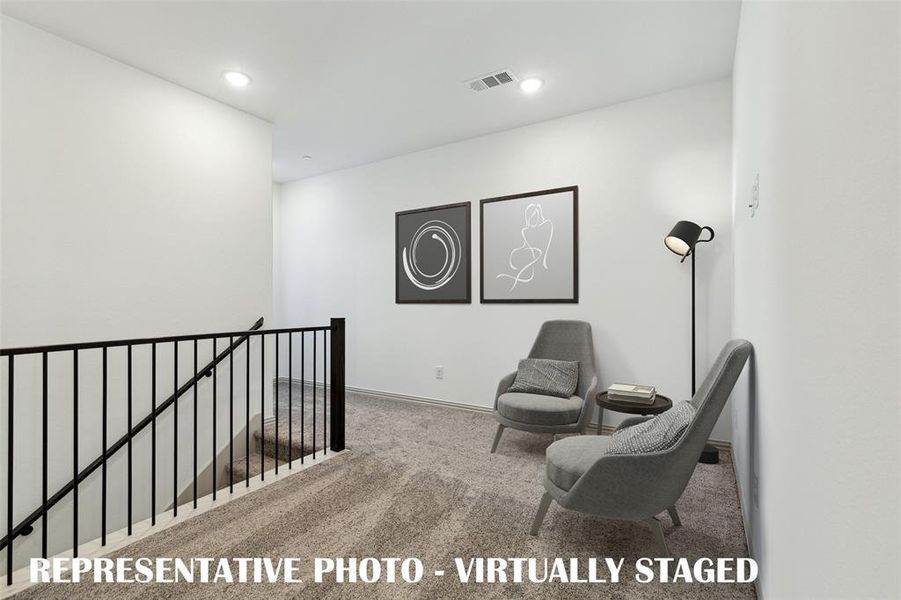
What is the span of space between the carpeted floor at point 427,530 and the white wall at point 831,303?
650mm

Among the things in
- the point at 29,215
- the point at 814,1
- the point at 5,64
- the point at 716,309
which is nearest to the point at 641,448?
the point at 814,1

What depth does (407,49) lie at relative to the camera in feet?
9.50

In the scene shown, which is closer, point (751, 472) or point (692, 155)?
point (751, 472)

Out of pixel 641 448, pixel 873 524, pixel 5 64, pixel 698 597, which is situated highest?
pixel 5 64

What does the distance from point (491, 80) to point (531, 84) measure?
0.32 m

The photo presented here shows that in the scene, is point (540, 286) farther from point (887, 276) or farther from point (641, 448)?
point (887, 276)

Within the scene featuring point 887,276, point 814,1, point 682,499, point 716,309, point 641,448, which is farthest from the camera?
point 716,309

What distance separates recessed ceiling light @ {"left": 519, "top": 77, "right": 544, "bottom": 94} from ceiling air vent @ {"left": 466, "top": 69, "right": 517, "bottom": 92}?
10cm

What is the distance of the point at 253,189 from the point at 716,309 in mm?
4032

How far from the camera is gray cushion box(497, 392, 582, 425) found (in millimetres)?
2951

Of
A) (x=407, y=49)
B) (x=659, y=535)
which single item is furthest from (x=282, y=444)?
(x=407, y=49)

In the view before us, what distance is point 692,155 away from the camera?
334 centimetres

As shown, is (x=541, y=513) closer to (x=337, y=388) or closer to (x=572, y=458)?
(x=572, y=458)

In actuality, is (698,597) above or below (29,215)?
below
